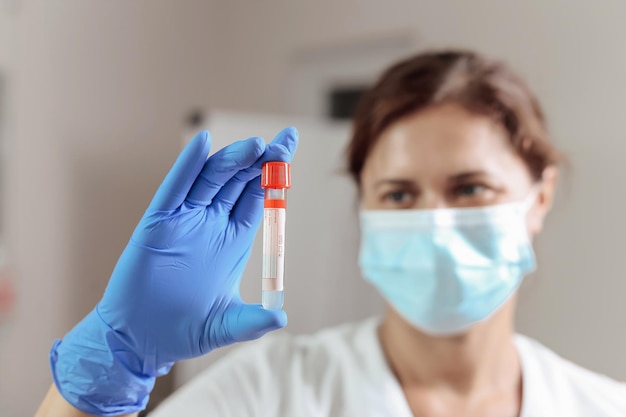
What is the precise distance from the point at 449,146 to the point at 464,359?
348 mm

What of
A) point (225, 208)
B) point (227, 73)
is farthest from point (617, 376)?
point (227, 73)

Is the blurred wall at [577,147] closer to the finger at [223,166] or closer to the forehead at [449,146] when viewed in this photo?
the forehead at [449,146]

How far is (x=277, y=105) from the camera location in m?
1.93

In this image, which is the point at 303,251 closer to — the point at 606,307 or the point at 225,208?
the point at 606,307

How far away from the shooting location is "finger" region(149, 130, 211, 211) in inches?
22.7

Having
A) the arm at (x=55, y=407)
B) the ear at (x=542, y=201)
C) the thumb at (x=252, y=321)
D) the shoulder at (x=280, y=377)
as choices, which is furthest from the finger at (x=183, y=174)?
the ear at (x=542, y=201)

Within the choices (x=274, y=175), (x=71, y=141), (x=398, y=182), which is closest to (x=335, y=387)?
(x=398, y=182)

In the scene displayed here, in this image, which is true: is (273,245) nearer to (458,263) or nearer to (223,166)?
(223,166)

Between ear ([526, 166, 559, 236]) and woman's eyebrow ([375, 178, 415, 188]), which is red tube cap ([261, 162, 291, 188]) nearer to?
woman's eyebrow ([375, 178, 415, 188])

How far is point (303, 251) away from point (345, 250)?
0.48 ft

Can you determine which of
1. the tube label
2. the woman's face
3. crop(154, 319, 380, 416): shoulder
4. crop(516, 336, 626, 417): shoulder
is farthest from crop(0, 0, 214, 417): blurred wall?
crop(516, 336, 626, 417): shoulder

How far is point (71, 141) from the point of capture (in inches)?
61.7

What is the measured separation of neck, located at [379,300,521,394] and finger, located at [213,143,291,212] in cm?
46

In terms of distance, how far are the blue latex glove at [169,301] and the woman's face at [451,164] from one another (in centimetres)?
34
